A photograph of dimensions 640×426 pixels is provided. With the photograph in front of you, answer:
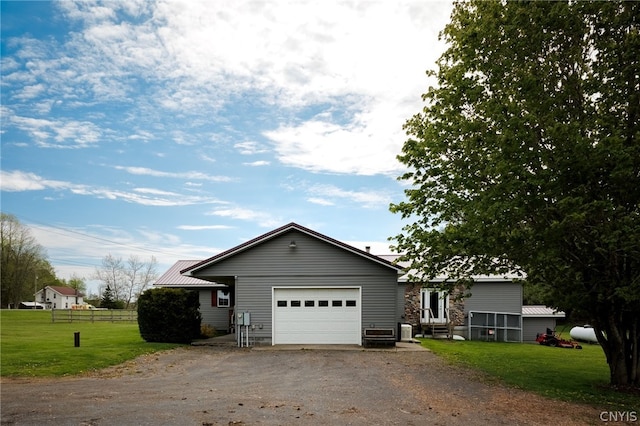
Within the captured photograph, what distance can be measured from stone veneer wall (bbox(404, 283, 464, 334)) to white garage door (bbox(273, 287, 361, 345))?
796 cm

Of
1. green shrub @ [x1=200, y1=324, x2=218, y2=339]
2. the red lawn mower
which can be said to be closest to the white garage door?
green shrub @ [x1=200, y1=324, x2=218, y2=339]

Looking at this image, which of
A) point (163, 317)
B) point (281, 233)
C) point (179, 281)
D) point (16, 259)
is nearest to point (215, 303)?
point (179, 281)

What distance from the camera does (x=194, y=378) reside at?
1176 centimetres

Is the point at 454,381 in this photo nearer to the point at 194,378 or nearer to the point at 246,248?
the point at 194,378

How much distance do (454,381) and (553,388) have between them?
2.34 metres

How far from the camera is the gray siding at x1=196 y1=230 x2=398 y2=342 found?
20.0m

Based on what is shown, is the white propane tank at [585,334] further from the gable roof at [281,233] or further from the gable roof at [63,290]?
the gable roof at [63,290]

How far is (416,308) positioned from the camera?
89.9 feet

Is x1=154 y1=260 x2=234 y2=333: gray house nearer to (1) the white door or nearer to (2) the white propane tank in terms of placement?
(1) the white door

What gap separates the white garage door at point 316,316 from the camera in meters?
20.0

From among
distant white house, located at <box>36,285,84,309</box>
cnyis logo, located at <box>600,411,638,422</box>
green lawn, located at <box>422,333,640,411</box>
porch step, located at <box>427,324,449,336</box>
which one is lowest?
distant white house, located at <box>36,285,84,309</box>

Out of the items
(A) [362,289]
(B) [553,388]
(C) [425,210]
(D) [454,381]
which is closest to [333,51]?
(C) [425,210]

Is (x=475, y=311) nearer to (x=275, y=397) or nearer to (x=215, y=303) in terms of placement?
(x=215, y=303)

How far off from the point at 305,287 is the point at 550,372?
983 centimetres
